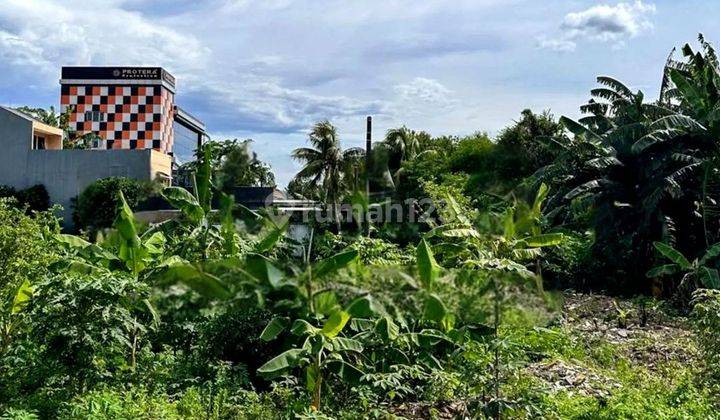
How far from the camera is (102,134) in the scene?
35.7 metres

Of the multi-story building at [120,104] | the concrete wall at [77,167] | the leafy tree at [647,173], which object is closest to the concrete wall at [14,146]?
the concrete wall at [77,167]

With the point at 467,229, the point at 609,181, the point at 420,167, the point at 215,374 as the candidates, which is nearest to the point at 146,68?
the point at 420,167

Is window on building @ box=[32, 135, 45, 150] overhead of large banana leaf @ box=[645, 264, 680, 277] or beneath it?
overhead

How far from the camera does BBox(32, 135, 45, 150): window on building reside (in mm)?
28373

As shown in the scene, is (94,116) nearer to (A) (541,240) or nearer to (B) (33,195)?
(B) (33,195)

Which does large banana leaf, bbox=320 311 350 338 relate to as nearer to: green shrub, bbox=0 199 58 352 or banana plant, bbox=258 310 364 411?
banana plant, bbox=258 310 364 411

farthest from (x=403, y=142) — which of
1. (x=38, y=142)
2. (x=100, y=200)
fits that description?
(x=38, y=142)

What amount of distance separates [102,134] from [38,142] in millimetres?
6675

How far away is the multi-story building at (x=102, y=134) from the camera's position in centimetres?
2656

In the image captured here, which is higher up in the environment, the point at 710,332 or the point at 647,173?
the point at 647,173

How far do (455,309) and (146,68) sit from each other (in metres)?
34.8

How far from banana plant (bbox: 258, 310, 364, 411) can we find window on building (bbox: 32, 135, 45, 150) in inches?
1051

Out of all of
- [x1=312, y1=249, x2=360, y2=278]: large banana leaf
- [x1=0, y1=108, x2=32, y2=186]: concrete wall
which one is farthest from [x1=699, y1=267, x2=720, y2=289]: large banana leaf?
[x1=0, y1=108, x2=32, y2=186]: concrete wall

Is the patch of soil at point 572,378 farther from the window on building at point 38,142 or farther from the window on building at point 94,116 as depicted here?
the window on building at point 94,116
